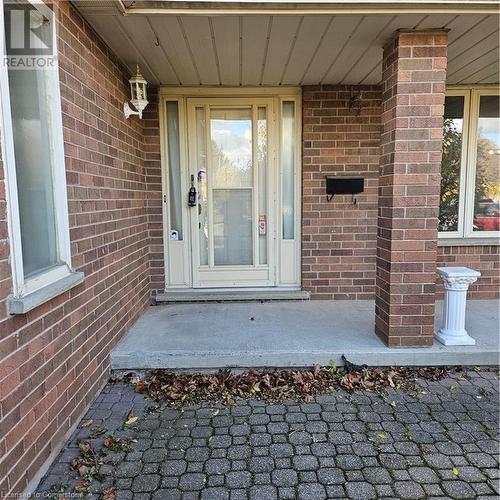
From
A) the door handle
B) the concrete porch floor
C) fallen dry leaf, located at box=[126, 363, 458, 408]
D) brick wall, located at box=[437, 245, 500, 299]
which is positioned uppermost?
the door handle

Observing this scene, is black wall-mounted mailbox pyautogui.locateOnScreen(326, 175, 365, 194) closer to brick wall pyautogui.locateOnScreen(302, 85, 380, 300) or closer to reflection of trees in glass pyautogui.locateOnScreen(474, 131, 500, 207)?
brick wall pyautogui.locateOnScreen(302, 85, 380, 300)

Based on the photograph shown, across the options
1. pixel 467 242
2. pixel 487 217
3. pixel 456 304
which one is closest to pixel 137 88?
pixel 456 304

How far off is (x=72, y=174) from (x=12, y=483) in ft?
5.43

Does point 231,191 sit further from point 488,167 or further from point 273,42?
point 488,167

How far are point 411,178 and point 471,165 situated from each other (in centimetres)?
194

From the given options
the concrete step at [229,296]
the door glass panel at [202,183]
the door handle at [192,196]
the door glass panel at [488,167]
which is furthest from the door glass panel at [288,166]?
the door glass panel at [488,167]

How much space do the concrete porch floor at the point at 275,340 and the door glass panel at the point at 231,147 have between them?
1441 mm

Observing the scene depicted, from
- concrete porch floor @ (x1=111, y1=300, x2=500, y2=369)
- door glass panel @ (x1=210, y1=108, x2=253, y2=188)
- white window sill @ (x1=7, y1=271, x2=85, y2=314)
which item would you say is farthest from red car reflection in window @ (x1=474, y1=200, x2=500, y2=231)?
white window sill @ (x1=7, y1=271, x2=85, y2=314)

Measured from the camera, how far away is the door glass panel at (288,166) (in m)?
4.32

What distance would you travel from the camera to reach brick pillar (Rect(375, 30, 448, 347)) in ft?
9.41

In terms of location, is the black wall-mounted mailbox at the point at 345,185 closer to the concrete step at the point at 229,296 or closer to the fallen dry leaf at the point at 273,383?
the concrete step at the point at 229,296

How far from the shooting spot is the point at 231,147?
4.35 meters

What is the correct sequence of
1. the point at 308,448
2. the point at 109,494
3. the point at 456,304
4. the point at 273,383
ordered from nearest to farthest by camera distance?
the point at 109,494, the point at 308,448, the point at 273,383, the point at 456,304

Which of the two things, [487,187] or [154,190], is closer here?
[154,190]
